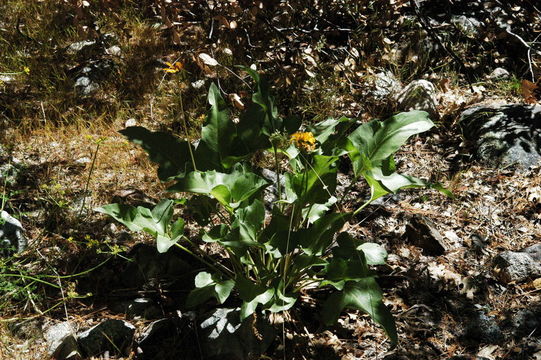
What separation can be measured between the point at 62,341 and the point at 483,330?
72.1 inches

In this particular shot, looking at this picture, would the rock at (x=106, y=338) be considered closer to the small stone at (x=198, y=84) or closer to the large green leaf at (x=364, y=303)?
the large green leaf at (x=364, y=303)

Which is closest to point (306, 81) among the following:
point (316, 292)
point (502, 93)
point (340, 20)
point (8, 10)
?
point (340, 20)

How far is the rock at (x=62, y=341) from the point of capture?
2.14 metres

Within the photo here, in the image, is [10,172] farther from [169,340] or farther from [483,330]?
[483,330]

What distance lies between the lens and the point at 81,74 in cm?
378

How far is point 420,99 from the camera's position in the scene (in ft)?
11.4

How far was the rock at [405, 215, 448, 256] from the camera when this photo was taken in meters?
2.65

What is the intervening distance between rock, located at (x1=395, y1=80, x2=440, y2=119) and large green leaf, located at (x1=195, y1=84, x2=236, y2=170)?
5.52ft

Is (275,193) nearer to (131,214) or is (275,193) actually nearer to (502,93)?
(131,214)

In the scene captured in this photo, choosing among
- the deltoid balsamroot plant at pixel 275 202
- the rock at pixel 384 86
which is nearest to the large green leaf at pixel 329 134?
the deltoid balsamroot plant at pixel 275 202

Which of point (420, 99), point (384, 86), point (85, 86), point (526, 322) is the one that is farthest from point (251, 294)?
point (85, 86)

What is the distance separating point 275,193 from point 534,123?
1748mm

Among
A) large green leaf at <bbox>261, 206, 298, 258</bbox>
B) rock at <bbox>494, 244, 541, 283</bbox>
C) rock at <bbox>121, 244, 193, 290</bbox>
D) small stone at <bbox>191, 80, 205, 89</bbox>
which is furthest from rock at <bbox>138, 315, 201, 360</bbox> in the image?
small stone at <bbox>191, 80, 205, 89</bbox>

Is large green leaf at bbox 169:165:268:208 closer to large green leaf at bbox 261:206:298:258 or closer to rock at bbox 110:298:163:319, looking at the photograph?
large green leaf at bbox 261:206:298:258
